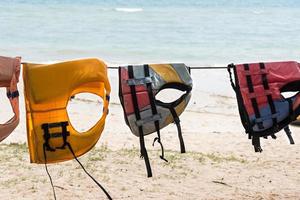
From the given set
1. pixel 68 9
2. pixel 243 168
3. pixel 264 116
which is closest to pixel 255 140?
pixel 264 116

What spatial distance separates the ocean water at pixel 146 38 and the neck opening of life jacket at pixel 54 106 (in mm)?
9957

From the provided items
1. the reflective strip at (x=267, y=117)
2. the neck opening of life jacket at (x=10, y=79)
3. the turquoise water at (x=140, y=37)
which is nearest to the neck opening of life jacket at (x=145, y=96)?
the reflective strip at (x=267, y=117)

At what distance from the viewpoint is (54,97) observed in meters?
3.96

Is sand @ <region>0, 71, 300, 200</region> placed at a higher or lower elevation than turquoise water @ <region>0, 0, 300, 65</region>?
higher

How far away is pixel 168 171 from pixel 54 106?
3245 millimetres

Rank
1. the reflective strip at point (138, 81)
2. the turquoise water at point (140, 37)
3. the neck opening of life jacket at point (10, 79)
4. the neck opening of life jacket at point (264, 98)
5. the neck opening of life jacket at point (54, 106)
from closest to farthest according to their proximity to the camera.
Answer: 1. the neck opening of life jacket at point (10, 79)
2. the neck opening of life jacket at point (54, 106)
3. the reflective strip at point (138, 81)
4. the neck opening of life jacket at point (264, 98)
5. the turquoise water at point (140, 37)

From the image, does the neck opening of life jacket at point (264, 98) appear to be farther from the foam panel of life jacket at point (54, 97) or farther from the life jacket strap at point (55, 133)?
the life jacket strap at point (55, 133)

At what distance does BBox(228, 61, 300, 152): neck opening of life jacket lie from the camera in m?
4.25

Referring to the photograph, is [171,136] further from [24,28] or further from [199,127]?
[24,28]

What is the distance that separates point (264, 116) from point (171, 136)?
17.6 ft

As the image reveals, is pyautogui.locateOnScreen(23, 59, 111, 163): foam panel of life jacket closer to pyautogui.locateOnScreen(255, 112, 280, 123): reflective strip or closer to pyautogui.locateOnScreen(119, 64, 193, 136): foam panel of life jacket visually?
pyautogui.locateOnScreen(119, 64, 193, 136): foam panel of life jacket

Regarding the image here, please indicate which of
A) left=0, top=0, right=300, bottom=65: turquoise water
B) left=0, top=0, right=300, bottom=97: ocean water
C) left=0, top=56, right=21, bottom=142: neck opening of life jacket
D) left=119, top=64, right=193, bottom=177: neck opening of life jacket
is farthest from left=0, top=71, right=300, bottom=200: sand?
left=0, top=0, right=300, bottom=65: turquoise water

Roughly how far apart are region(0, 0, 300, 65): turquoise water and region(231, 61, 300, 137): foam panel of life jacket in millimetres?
14912

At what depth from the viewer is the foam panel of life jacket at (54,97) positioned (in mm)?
3930
